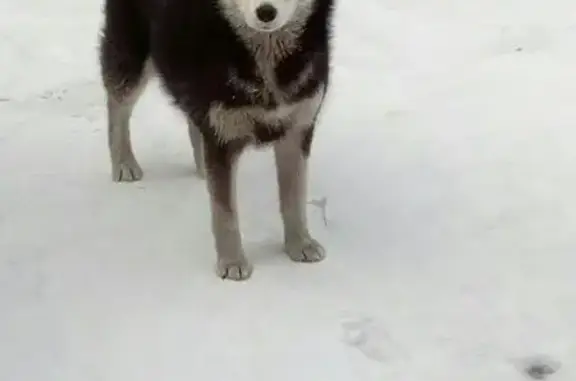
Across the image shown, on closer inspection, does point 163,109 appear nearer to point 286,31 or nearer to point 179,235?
point 179,235

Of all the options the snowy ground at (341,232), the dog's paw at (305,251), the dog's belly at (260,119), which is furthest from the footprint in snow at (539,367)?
the dog's belly at (260,119)

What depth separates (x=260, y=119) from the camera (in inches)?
101

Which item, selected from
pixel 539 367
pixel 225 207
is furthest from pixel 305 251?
pixel 539 367

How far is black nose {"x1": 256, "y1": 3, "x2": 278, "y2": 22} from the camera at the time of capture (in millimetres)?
2309

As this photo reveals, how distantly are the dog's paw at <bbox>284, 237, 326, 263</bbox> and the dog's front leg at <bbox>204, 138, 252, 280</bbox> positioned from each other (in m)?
0.15

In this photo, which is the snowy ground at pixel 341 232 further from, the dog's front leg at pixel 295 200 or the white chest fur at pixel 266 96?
the white chest fur at pixel 266 96

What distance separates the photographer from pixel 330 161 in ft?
11.4

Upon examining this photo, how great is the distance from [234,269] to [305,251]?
231 millimetres

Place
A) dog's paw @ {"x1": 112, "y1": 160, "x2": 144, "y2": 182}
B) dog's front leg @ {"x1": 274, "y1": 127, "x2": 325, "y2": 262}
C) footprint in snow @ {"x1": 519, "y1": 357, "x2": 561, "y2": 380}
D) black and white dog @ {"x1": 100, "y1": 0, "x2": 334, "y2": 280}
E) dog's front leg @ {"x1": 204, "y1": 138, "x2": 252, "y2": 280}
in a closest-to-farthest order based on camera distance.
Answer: footprint in snow @ {"x1": 519, "y1": 357, "x2": 561, "y2": 380} → black and white dog @ {"x1": 100, "y1": 0, "x2": 334, "y2": 280} → dog's front leg @ {"x1": 204, "y1": 138, "x2": 252, "y2": 280} → dog's front leg @ {"x1": 274, "y1": 127, "x2": 325, "y2": 262} → dog's paw @ {"x1": 112, "y1": 160, "x2": 144, "y2": 182}

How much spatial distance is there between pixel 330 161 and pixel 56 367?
1439 mm

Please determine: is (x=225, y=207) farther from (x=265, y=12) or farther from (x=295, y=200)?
(x=265, y=12)

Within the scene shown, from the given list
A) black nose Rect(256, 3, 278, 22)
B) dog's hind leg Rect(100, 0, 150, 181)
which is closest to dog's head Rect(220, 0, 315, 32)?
black nose Rect(256, 3, 278, 22)

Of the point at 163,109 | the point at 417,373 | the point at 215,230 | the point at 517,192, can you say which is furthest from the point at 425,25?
the point at 417,373

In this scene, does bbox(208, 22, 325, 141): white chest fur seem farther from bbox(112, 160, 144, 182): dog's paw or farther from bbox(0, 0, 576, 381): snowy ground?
bbox(112, 160, 144, 182): dog's paw
